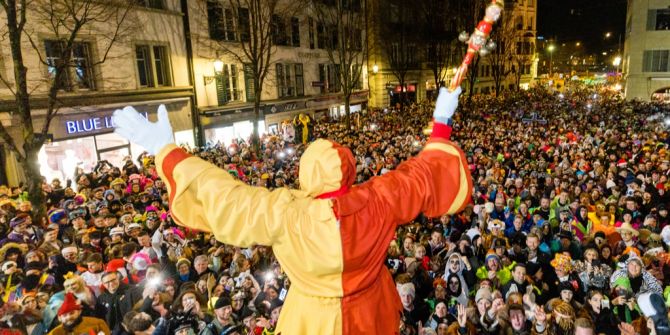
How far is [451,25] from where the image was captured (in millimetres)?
39156

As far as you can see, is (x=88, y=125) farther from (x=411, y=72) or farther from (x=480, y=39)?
(x=411, y=72)

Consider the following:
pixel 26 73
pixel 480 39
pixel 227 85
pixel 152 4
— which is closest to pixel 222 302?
pixel 480 39

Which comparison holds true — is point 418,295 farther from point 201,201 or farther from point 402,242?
point 201,201

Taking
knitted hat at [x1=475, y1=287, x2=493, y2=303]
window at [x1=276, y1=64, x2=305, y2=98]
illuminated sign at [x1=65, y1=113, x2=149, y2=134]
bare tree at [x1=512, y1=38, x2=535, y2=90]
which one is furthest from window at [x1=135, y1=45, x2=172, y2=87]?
bare tree at [x1=512, y1=38, x2=535, y2=90]

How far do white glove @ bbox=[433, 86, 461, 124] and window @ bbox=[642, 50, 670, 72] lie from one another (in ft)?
144

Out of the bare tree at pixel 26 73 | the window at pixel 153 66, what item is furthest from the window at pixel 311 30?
Answer: the bare tree at pixel 26 73

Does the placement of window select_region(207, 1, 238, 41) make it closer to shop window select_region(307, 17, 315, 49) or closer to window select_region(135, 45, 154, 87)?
window select_region(135, 45, 154, 87)

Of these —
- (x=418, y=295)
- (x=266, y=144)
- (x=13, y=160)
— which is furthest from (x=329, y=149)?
(x=266, y=144)

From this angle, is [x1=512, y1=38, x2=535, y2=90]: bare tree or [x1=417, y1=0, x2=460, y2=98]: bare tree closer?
[x1=417, y1=0, x2=460, y2=98]: bare tree

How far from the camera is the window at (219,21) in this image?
21469 mm

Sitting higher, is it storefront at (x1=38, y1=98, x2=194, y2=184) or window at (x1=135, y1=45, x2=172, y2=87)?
window at (x1=135, y1=45, x2=172, y2=87)

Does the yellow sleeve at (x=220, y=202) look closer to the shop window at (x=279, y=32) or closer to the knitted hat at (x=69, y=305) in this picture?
the knitted hat at (x=69, y=305)

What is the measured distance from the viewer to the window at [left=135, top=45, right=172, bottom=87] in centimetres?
1805

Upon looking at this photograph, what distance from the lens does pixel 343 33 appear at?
91.2 feet
